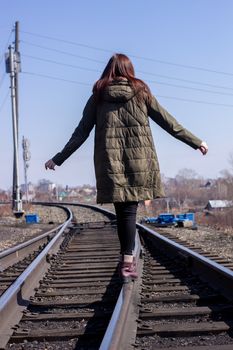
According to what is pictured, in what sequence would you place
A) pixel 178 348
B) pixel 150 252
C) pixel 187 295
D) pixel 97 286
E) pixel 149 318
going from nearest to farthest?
pixel 178 348 < pixel 149 318 < pixel 187 295 < pixel 97 286 < pixel 150 252

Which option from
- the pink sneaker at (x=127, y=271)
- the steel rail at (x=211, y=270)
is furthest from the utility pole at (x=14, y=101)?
the pink sneaker at (x=127, y=271)

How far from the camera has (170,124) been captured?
469 centimetres

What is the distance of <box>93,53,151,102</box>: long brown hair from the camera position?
4.67 meters

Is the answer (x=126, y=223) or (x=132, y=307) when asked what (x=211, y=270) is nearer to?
(x=126, y=223)

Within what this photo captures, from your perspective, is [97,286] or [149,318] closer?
[149,318]

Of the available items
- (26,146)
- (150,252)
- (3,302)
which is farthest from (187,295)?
(26,146)

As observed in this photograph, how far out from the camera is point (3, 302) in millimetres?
4309

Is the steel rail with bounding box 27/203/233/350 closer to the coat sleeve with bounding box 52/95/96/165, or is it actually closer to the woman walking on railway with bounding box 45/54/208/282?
the woman walking on railway with bounding box 45/54/208/282

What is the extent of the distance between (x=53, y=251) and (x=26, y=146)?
169 ft

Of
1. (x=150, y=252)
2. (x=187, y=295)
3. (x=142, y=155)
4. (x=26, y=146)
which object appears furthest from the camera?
(x=26, y=146)

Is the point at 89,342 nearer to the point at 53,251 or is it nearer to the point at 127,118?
the point at 127,118

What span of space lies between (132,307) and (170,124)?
145 cm

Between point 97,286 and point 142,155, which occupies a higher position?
point 142,155

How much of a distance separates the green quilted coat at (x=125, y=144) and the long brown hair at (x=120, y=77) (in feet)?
0.14
